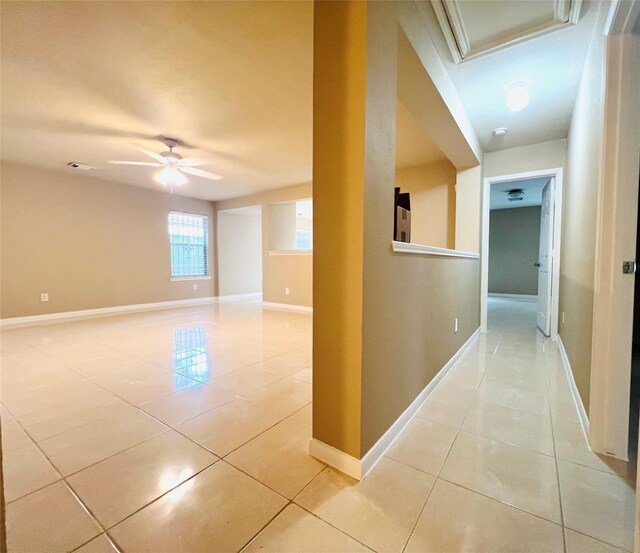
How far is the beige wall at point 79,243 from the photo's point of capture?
13.9 feet

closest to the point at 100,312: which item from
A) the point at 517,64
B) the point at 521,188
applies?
the point at 517,64

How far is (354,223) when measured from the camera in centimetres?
124

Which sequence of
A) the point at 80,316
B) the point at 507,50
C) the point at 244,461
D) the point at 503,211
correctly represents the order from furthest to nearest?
1. the point at 503,211
2. the point at 80,316
3. the point at 507,50
4. the point at 244,461

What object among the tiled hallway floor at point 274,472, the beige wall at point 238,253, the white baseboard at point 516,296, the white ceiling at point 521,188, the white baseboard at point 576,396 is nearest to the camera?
the tiled hallway floor at point 274,472

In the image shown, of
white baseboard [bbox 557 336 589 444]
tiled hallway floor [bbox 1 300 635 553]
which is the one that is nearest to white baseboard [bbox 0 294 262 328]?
tiled hallway floor [bbox 1 300 635 553]

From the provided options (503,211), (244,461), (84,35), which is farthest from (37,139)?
(503,211)

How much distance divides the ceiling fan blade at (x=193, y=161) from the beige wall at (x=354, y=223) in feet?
10.3

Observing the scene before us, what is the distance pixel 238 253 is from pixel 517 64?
6.37 meters

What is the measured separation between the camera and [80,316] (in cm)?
489

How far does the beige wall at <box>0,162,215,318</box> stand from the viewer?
4.24m

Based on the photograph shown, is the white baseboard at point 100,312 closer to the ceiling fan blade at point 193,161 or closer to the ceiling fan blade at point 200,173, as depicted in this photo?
the ceiling fan blade at point 200,173

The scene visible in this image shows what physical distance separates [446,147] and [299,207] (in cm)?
454

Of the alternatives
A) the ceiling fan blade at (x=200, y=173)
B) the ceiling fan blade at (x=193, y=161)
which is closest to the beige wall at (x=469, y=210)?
the ceiling fan blade at (x=193, y=161)

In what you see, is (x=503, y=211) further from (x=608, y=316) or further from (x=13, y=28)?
(x=13, y=28)
